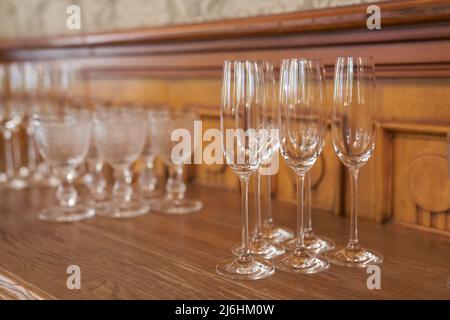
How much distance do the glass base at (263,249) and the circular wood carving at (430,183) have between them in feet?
0.82

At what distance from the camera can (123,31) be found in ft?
4.78

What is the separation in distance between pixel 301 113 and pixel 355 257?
8.7 inches

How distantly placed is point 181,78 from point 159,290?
2.47 ft

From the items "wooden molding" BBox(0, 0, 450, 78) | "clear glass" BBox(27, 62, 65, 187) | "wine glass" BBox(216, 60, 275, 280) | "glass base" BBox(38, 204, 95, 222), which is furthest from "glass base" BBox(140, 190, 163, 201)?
"wine glass" BBox(216, 60, 275, 280)

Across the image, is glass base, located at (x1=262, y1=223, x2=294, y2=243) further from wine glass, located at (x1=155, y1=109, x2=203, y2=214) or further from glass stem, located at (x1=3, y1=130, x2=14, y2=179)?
glass stem, located at (x1=3, y1=130, x2=14, y2=179)

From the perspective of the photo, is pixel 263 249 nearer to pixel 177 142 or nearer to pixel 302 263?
pixel 302 263

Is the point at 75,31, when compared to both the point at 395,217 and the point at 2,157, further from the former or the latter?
the point at 395,217

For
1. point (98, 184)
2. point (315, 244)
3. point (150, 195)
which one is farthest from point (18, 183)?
point (315, 244)

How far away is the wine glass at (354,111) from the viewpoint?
76 cm

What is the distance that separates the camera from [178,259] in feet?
2.69

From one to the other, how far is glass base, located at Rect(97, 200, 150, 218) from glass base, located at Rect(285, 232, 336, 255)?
12.9 inches

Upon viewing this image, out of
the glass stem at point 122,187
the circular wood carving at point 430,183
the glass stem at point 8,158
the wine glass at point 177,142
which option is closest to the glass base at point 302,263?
the circular wood carving at point 430,183

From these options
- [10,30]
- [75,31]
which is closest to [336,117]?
[75,31]

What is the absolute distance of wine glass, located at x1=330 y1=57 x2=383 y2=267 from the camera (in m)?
0.76
